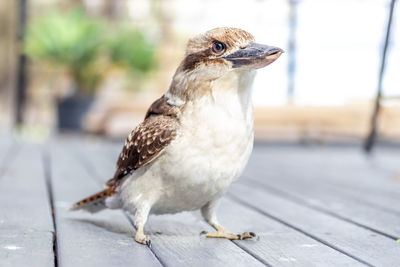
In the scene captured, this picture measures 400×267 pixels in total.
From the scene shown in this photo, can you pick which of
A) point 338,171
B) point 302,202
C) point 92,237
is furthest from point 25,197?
point 338,171

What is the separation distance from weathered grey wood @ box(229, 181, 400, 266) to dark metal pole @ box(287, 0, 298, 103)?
618 cm

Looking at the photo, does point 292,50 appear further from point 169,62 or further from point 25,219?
point 25,219

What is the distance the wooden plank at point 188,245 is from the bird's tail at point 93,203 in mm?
207

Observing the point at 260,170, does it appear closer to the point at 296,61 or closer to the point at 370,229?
the point at 370,229

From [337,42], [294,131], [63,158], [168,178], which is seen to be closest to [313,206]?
[168,178]

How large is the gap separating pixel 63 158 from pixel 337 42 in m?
5.31

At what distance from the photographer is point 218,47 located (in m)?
2.23

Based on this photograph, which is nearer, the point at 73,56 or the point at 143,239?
the point at 143,239

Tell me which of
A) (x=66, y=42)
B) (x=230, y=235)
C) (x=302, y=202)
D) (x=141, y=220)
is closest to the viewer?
(x=141, y=220)

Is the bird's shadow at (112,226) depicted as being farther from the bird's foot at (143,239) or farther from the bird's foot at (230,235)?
the bird's foot at (230,235)

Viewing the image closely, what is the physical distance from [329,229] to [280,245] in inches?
16.5

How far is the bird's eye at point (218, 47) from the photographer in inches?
87.4

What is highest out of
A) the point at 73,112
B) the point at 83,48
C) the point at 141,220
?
the point at 83,48

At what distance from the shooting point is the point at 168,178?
224 centimetres
